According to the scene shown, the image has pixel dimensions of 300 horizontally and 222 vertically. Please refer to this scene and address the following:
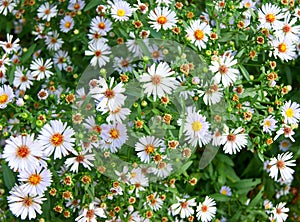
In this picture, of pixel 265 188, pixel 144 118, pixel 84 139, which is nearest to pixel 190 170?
pixel 265 188

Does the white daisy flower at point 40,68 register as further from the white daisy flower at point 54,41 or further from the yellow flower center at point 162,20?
the yellow flower center at point 162,20

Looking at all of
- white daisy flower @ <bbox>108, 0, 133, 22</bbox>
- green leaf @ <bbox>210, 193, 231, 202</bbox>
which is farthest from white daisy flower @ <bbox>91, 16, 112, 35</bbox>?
green leaf @ <bbox>210, 193, 231, 202</bbox>

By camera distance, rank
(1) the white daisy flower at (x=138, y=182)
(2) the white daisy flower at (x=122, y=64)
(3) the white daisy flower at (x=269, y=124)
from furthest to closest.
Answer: (2) the white daisy flower at (x=122, y=64)
(1) the white daisy flower at (x=138, y=182)
(3) the white daisy flower at (x=269, y=124)

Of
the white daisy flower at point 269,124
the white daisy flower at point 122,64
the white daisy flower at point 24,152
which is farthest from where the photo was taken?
the white daisy flower at point 122,64

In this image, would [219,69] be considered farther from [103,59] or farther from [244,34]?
[103,59]

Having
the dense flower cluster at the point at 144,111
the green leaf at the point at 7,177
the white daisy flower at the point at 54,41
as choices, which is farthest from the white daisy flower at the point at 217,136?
the white daisy flower at the point at 54,41
